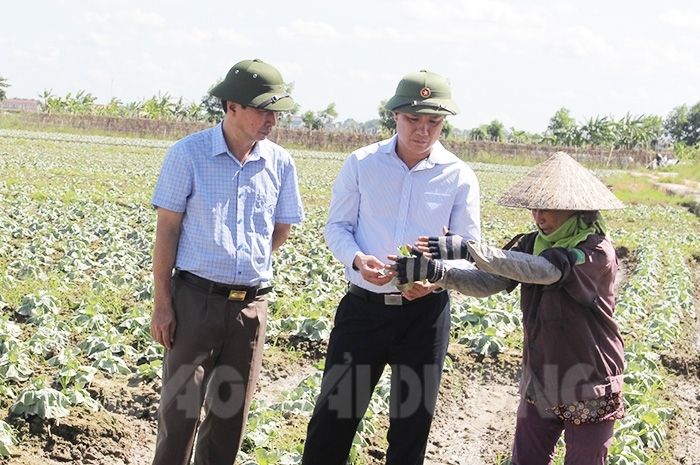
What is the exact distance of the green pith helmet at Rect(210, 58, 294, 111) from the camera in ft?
13.0

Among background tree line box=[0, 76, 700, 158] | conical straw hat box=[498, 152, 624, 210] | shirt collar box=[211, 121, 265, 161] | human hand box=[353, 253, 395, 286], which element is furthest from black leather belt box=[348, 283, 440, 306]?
background tree line box=[0, 76, 700, 158]

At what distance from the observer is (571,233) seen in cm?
Answer: 379

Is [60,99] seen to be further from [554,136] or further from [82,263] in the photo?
[82,263]

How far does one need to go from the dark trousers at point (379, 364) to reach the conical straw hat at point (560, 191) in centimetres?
70

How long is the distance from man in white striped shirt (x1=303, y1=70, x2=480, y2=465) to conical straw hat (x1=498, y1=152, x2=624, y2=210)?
38 cm

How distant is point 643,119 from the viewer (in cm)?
7531

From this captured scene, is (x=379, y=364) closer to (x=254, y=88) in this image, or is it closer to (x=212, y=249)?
(x=212, y=249)

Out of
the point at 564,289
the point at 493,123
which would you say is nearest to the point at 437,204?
the point at 564,289

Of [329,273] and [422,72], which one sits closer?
[422,72]

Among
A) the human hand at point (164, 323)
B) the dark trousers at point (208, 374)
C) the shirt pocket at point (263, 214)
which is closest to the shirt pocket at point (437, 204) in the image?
the shirt pocket at point (263, 214)

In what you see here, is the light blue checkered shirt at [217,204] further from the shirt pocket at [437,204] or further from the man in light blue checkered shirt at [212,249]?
the shirt pocket at [437,204]

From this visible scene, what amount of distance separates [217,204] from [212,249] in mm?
202

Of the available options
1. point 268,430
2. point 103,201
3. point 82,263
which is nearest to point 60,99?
point 103,201

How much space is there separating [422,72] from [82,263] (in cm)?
740
